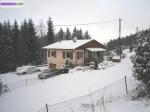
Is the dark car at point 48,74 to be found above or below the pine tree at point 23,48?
below

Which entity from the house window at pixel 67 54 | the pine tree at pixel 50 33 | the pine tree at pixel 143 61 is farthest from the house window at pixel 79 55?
the pine tree at pixel 50 33

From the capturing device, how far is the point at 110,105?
29.7 ft

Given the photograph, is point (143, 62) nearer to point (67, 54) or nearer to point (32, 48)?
point (67, 54)

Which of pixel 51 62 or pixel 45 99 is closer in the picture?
pixel 45 99

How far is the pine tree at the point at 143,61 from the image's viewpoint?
9313 mm

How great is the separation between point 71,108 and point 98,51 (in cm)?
2682

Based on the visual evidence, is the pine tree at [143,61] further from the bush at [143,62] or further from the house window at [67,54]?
the house window at [67,54]

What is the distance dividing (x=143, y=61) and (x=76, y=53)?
72.1ft

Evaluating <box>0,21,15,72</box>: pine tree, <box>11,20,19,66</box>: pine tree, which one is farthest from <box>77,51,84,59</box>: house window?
<box>11,20,19,66</box>: pine tree

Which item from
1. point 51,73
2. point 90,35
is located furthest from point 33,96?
point 90,35

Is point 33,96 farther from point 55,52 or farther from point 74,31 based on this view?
point 74,31

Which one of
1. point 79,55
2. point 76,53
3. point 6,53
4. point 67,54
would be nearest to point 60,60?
point 67,54

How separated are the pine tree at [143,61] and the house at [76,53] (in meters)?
20.9

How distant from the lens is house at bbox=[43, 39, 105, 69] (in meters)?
31.6
